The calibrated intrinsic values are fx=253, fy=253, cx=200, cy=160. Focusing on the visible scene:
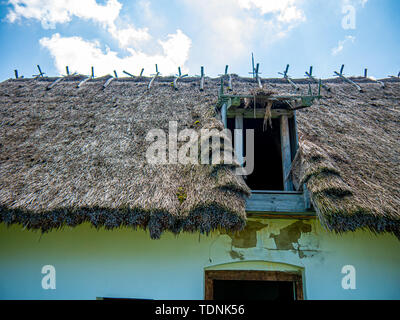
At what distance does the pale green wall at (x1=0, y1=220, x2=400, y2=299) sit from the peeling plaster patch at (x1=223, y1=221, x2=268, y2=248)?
0.05m

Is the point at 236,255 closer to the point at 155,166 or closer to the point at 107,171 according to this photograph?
the point at 155,166

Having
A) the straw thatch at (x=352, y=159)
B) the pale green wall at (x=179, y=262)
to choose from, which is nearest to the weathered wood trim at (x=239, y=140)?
the straw thatch at (x=352, y=159)

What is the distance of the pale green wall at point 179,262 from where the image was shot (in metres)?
3.36

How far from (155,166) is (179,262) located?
1.36 metres

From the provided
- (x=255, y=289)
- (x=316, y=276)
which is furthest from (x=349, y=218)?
(x=255, y=289)

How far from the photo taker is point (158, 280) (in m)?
3.42

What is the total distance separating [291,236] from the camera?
3543 mm

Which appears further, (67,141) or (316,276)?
(67,141)

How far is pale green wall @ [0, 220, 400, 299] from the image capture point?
336 cm

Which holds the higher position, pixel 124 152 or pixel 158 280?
pixel 124 152

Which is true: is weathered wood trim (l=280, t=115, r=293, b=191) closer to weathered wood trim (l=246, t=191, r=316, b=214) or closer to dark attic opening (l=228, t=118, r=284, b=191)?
weathered wood trim (l=246, t=191, r=316, b=214)

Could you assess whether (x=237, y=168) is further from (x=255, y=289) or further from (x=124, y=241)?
(x=255, y=289)

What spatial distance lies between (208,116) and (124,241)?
7.67 feet
